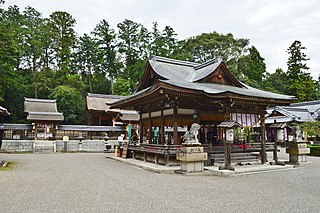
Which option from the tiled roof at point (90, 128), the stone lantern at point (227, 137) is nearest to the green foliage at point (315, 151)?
the stone lantern at point (227, 137)

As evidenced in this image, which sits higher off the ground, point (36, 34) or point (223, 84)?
point (36, 34)

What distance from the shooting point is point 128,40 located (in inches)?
1893

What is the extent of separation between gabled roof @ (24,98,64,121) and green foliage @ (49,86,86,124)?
431 cm

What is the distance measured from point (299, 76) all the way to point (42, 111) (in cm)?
3872

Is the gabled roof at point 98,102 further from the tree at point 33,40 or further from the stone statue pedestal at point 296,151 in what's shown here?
the stone statue pedestal at point 296,151

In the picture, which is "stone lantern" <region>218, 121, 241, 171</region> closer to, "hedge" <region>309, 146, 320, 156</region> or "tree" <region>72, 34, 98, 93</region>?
"hedge" <region>309, 146, 320, 156</region>

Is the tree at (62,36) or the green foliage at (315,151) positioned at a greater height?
the tree at (62,36)

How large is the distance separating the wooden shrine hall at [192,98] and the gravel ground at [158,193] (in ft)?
11.4

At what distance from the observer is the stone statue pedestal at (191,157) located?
1036 cm

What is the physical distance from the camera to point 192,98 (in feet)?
39.6

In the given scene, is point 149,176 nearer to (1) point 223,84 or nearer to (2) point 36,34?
(1) point 223,84

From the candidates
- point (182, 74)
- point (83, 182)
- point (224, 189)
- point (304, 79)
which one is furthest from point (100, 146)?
point (304, 79)

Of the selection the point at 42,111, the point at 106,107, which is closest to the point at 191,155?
the point at 42,111

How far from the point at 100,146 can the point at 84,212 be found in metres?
20.7
